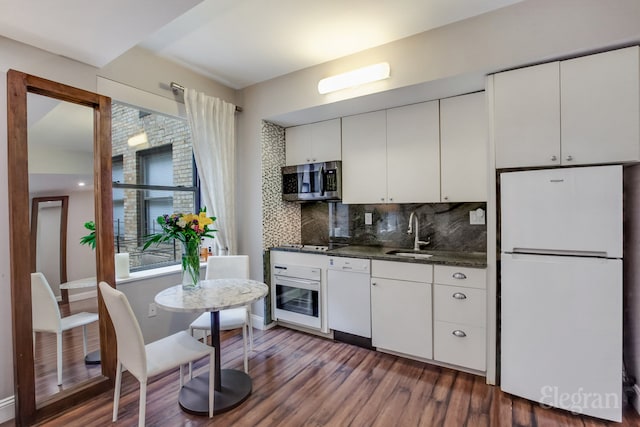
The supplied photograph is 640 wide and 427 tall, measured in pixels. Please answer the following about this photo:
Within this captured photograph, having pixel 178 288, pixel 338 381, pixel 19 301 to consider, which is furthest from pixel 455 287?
pixel 19 301

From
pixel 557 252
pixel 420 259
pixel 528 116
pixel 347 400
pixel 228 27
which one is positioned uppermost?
pixel 228 27

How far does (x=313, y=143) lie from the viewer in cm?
340

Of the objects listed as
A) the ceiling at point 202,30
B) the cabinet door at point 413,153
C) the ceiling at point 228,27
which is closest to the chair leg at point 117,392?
the ceiling at point 202,30

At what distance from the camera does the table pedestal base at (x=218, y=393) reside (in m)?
1.98

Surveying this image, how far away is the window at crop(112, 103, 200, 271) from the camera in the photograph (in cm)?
272

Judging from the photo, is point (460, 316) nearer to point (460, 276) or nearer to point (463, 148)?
point (460, 276)

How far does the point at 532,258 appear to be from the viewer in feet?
6.70

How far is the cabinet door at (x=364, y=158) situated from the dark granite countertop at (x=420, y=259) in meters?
0.52

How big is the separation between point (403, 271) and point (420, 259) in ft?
0.60

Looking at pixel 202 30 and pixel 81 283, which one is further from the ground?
pixel 202 30

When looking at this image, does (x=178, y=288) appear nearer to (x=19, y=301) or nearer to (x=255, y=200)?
(x=19, y=301)

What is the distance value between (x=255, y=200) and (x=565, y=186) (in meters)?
2.71

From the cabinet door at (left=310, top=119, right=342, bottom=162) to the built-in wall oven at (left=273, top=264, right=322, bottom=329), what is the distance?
3.99ft

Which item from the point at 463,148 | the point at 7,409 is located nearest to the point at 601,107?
the point at 463,148
